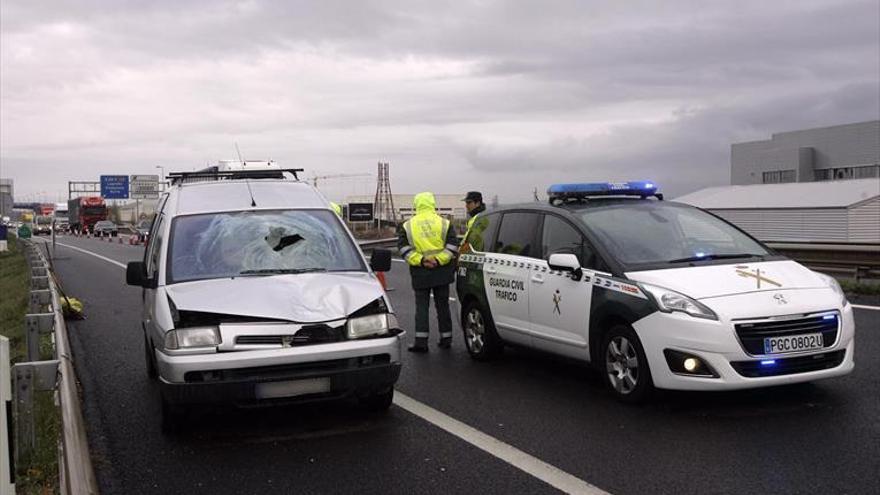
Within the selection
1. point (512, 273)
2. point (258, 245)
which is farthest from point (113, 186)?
point (258, 245)

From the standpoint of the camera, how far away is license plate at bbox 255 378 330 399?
5391mm

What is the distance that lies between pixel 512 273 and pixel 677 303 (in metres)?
2.20

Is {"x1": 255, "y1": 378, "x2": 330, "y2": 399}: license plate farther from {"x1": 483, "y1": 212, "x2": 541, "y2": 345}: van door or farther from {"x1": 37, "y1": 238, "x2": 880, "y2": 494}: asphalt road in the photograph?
{"x1": 483, "y1": 212, "x2": 541, "y2": 345}: van door

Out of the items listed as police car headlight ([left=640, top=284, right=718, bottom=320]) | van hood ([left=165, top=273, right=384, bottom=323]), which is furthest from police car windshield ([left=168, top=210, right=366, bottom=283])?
police car headlight ([left=640, top=284, right=718, bottom=320])

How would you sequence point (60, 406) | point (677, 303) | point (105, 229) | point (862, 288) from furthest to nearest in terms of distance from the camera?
point (105, 229) < point (862, 288) < point (677, 303) < point (60, 406)

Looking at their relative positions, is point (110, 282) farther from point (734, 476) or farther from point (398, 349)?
point (734, 476)

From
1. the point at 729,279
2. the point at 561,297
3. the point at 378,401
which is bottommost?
the point at 378,401

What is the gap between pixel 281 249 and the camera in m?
6.55

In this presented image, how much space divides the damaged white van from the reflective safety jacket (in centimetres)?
182

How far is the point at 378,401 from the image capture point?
20.7 ft

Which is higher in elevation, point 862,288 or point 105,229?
point 105,229

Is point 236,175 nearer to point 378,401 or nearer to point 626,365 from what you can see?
point 378,401

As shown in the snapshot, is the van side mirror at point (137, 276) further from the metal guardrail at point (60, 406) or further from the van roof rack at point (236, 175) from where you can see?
the van roof rack at point (236, 175)

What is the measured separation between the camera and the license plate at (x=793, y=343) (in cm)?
574
